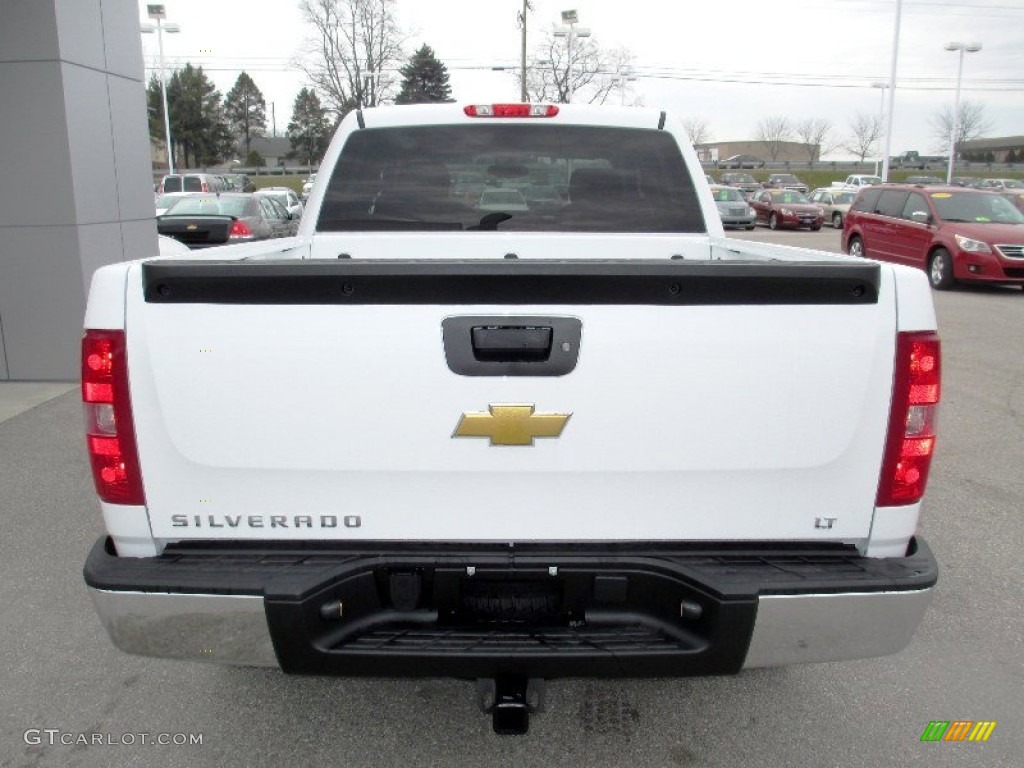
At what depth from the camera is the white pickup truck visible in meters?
2.17

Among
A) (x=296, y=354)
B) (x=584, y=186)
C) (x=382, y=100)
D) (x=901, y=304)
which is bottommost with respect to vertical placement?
(x=296, y=354)

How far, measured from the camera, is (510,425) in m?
2.21

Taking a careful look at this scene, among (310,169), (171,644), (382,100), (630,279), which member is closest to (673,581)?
(630,279)

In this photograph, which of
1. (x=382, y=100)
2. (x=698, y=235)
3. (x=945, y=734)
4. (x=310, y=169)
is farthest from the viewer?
(x=310, y=169)

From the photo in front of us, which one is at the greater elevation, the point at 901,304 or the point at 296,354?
the point at 901,304

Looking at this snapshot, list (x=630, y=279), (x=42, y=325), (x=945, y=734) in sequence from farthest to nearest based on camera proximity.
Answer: (x=42, y=325)
(x=945, y=734)
(x=630, y=279)

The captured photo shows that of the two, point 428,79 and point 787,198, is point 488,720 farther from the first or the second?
point 428,79

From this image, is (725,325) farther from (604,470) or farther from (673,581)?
(673,581)

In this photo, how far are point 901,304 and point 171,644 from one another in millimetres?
2155

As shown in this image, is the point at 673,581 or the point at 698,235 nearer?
the point at 673,581

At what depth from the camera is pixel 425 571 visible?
7.50 ft

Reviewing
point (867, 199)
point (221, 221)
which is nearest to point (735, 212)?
point (867, 199)

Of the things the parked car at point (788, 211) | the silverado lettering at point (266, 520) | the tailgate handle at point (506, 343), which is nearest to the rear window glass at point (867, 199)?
the parked car at point (788, 211)

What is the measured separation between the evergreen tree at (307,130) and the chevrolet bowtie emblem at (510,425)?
7419 cm
